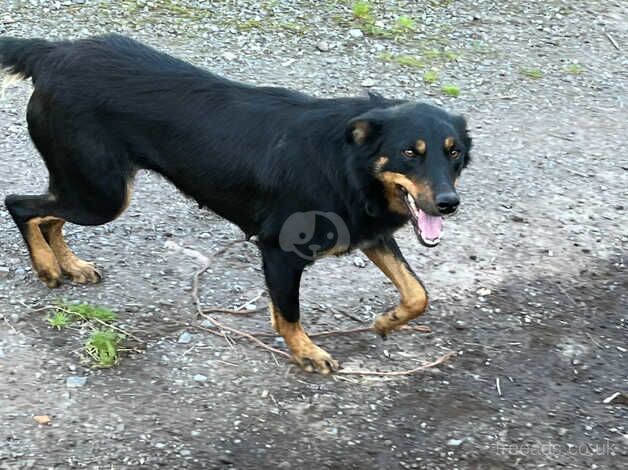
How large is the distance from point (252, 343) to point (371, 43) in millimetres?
4879

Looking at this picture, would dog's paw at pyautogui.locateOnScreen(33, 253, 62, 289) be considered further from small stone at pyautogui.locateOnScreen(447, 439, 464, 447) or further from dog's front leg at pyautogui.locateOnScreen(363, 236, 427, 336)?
small stone at pyautogui.locateOnScreen(447, 439, 464, 447)

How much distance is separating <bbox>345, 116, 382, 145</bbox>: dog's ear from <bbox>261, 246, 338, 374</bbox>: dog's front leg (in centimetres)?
69

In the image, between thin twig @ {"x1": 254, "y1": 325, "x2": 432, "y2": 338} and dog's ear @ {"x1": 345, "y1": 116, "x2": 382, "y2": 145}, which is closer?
dog's ear @ {"x1": 345, "y1": 116, "x2": 382, "y2": 145}

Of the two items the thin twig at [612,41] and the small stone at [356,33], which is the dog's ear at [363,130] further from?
the thin twig at [612,41]

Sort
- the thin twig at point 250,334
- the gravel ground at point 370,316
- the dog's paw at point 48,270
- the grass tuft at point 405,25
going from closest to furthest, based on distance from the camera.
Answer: the gravel ground at point 370,316
the thin twig at point 250,334
the dog's paw at point 48,270
the grass tuft at point 405,25

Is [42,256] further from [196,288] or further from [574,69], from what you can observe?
[574,69]

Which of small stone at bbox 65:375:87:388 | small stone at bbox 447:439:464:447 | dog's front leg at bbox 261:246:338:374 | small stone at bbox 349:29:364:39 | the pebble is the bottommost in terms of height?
the pebble

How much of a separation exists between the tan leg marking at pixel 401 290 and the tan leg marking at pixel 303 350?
396 mm

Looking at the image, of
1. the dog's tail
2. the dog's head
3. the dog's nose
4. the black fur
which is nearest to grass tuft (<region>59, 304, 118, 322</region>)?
the black fur

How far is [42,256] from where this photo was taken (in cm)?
548

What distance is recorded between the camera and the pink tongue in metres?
4.55

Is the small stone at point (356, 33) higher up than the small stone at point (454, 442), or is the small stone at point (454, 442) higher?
the small stone at point (454, 442)

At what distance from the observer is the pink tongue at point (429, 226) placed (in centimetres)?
455

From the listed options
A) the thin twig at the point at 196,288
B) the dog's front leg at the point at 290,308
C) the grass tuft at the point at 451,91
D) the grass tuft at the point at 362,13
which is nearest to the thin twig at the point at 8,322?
the thin twig at the point at 196,288
